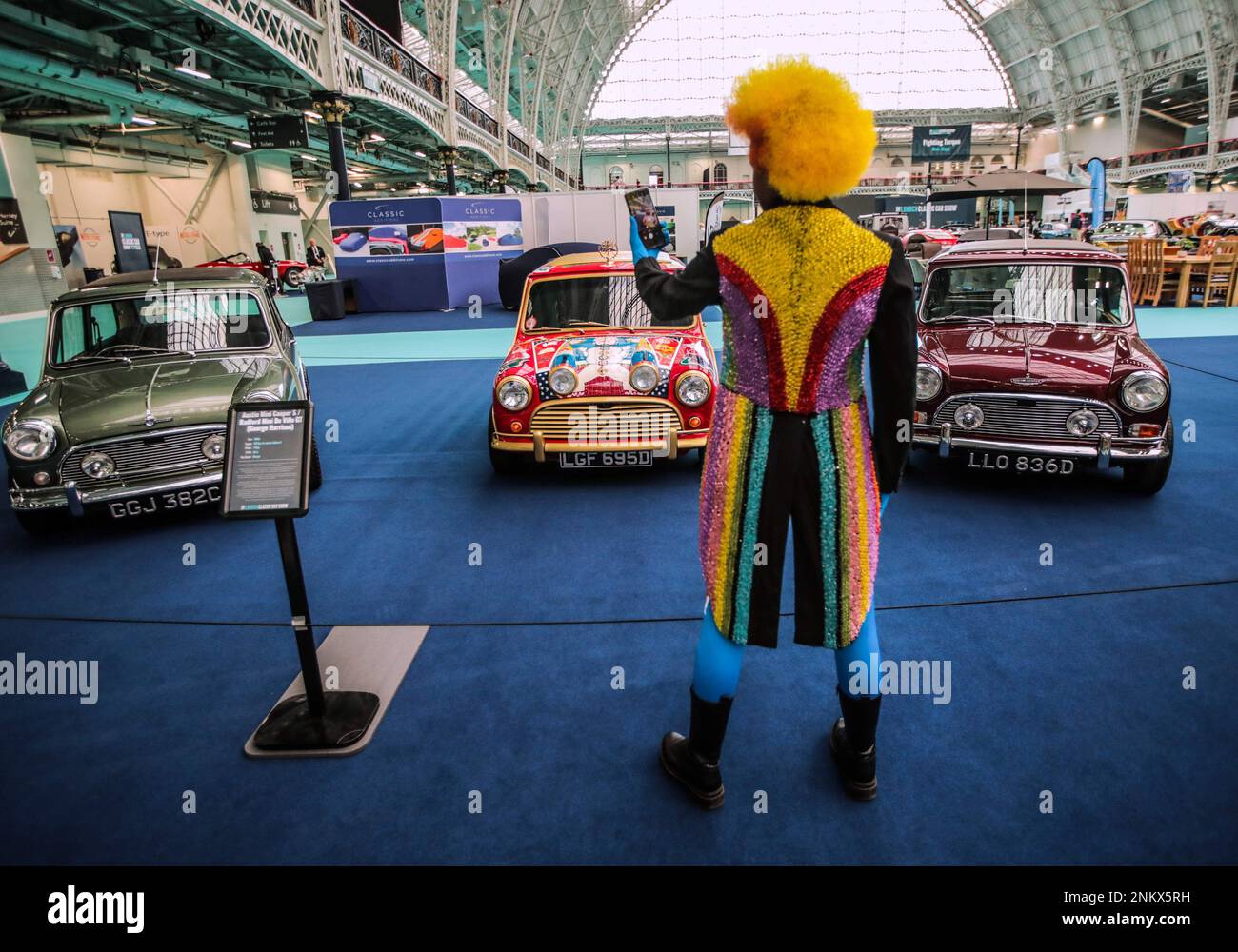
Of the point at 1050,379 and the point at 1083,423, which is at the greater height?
the point at 1050,379

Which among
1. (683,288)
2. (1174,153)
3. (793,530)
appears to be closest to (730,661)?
(793,530)

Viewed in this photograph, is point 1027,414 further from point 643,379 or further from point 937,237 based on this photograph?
point 937,237

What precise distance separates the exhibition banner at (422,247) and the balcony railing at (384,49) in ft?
12.6

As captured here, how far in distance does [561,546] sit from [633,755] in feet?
6.02

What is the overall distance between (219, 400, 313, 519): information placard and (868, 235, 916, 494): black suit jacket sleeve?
1.81 meters

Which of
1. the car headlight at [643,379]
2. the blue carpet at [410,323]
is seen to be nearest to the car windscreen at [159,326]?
the car headlight at [643,379]

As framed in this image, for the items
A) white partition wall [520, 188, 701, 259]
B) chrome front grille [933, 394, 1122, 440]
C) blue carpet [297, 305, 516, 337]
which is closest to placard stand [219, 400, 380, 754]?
chrome front grille [933, 394, 1122, 440]

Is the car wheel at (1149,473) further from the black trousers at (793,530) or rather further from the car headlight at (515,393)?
the car headlight at (515,393)

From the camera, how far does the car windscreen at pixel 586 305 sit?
547 cm

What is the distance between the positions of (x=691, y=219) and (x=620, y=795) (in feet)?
74.6

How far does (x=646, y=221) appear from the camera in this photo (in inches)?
85.6
